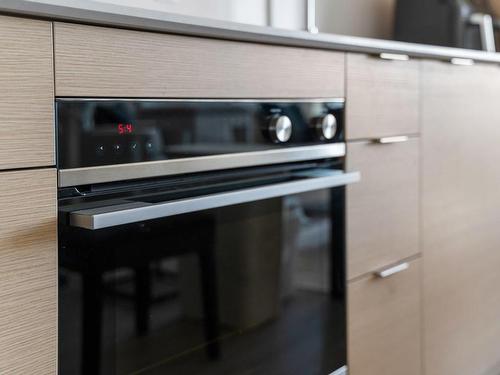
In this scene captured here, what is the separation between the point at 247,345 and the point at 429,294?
72 cm

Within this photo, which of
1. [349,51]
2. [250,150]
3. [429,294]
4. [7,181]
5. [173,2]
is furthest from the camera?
[429,294]

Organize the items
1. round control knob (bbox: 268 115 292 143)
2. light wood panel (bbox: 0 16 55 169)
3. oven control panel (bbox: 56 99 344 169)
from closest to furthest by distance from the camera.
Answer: light wood panel (bbox: 0 16 55 169) → oven control panel (bbox: 56 99 344 169) → round control knob (bbox: 268 115 292 143)

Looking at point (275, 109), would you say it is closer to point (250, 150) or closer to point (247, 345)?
point (250, 150)

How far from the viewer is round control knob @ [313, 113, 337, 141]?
1414 mm

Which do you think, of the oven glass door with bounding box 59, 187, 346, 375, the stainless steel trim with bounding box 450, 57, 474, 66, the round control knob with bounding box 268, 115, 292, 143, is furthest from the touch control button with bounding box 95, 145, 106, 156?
the stainless steel trim with bounding box 450, 57, 474, 66

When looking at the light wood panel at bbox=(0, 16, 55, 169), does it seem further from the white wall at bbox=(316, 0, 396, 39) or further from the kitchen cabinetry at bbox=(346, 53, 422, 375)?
the white wall at bbox=(316, 0, 396, 39)

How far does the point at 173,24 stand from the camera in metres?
1.04

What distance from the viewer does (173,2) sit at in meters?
1.63

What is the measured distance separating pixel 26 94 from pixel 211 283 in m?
0.50

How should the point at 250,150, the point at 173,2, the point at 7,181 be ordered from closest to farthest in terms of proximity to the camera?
the point at 7,181 < the point at 250,150 < the point at 173,2

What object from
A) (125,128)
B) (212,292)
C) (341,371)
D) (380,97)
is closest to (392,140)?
(380,97)

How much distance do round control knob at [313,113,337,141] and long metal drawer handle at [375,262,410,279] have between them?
38 cm

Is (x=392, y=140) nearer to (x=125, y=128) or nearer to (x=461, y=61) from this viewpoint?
(x=461, y=61)

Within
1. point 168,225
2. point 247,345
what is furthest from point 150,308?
point 247,345
